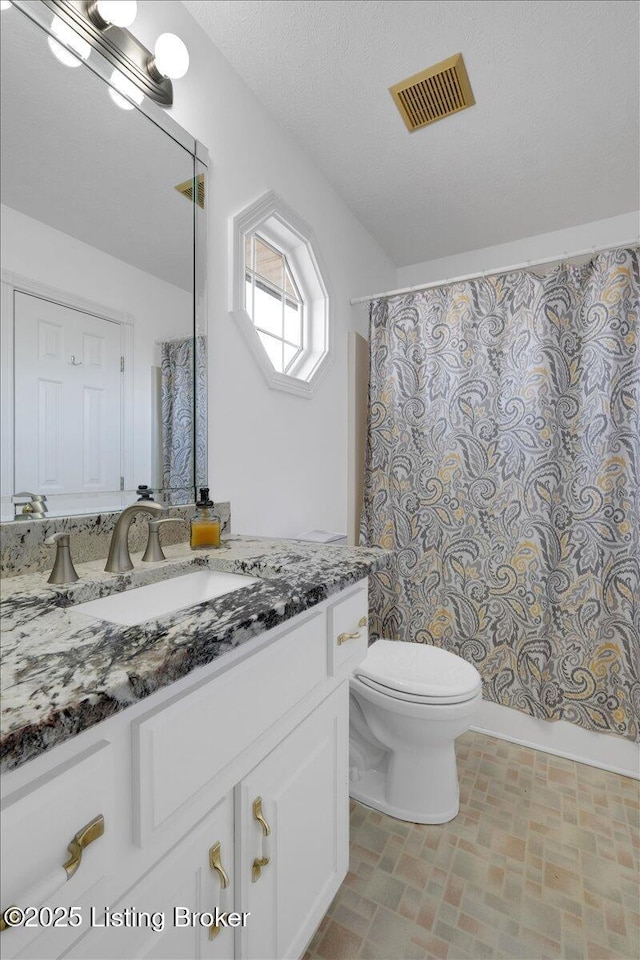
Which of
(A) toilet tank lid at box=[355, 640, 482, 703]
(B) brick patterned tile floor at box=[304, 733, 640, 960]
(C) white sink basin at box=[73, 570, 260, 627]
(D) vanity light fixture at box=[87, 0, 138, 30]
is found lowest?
(B) brick patterned tile floor at box=[304, 733, 640, 960]

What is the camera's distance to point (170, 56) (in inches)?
46.4

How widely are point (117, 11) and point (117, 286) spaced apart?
0.62 metres

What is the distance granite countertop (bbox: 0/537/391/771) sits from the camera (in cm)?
44

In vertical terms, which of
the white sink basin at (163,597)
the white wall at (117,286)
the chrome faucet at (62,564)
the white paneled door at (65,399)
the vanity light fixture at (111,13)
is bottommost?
the white sink basin at (163,597)

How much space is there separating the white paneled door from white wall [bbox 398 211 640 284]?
1872 mm

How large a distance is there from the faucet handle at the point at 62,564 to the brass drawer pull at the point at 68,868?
0.48 meters

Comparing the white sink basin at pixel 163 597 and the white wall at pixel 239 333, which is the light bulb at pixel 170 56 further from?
the white sink basin at pixel 163 597

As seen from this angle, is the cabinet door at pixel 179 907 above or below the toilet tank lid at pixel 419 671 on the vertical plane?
above

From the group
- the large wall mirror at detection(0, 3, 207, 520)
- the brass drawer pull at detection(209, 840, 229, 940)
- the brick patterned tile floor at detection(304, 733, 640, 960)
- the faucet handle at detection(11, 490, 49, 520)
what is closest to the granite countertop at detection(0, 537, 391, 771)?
the faucet handle at detection(11, 490, 49, 520)

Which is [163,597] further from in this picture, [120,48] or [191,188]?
[120,48]

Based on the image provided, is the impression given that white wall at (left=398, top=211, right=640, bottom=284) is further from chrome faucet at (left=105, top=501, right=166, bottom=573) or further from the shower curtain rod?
chrome faucet at (left=105, top=501, right=166, bottom=573)

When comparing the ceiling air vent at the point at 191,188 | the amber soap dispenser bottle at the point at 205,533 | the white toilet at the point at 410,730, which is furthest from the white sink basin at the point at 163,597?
the ceiling air vent at the point at 191,188

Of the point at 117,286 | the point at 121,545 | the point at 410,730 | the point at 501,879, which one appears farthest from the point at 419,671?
the point at 117,286

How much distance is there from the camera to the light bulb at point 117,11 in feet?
3.36
